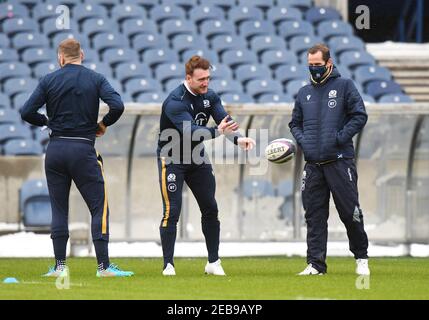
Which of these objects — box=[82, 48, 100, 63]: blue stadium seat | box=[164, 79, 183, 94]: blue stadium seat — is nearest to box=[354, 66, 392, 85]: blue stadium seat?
box=[164, 79, 183, 94]: blue stadium seat

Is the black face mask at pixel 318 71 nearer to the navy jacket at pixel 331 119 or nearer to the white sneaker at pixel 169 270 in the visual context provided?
the navy jacket at pixel 331 119

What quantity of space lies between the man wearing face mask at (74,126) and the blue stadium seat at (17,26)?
37.9ft

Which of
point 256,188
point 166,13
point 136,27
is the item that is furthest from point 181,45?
point 256,188

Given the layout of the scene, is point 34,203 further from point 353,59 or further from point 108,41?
point 353,59

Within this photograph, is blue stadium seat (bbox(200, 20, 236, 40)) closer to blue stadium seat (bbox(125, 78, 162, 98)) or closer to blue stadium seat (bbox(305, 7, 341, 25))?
blue stadium seat (bbox(305, 7, 341, 25))

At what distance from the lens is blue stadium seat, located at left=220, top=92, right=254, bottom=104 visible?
68.7ft

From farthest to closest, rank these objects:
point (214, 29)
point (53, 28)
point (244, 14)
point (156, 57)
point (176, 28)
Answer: point (244, 14) → point (214, 29) → point (176, 28) → point (53, 28) → point (156, 57)

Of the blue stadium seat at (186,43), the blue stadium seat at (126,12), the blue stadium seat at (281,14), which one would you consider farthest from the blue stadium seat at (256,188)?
the blue stadium seat at (281,14)

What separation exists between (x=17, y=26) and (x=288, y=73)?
4.77 m

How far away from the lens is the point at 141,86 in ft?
69.6

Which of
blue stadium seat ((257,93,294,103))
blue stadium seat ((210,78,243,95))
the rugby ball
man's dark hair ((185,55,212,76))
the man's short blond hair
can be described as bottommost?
blue stadium seat ((257,93,294,103))

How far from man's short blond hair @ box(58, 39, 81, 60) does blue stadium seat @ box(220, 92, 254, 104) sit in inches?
384
